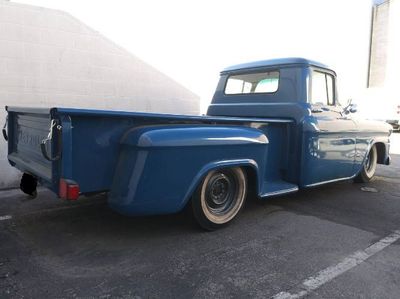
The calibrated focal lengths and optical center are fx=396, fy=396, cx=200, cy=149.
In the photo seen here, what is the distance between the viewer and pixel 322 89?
5.48 m

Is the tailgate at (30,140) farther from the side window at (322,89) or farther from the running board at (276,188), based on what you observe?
the side window at (322,89)

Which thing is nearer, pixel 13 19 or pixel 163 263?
pixel 163 263

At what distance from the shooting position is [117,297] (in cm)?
276

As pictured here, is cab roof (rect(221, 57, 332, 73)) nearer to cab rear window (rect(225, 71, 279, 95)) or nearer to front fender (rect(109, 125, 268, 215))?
cab rear window (rect(225, 71, 279, 95))

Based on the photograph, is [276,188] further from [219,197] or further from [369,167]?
[369,167]

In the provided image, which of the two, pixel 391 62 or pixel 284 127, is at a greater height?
pixel 391 62

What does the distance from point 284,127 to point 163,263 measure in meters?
2.41

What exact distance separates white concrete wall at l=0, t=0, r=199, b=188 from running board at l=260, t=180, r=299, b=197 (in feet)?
10.0

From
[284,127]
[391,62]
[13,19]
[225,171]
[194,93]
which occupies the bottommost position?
[225,171]

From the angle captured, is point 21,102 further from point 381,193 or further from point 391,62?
point 391,62

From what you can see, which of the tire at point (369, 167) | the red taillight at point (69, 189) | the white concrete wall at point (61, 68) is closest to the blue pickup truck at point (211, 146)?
the red taillight at point (69, 189)

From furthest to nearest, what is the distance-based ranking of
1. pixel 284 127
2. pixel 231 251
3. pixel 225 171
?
pixel 284 127
pixel 225 171
pixel 231 251

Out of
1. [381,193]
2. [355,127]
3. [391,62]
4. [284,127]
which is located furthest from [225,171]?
[391,62]

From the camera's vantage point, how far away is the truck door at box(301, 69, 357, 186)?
489cm
